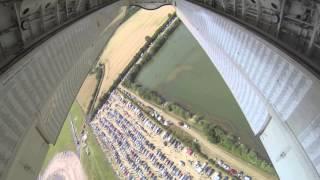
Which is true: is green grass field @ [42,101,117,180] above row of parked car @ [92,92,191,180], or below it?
below

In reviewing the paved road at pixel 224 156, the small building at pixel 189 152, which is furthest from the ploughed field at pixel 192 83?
the small building at pixel 189 152

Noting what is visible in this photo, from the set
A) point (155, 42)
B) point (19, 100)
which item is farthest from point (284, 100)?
point (155, 42)

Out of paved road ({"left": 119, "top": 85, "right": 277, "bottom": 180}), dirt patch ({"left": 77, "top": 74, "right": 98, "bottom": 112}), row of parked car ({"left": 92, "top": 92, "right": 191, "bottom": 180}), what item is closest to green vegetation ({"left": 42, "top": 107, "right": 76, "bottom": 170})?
dirt patch ({"left": 77, "top": 74, "right": 98, "bottom": 112})

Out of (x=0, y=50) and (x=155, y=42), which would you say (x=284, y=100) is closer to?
(x=0, y=50)

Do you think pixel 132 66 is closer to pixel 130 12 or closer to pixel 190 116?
A: pixel 130 12

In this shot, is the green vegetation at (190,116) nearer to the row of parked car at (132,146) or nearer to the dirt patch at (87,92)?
the row of parked car at (132,146)

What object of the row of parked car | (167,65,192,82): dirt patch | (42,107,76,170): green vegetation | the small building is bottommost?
(42,107,76,170): green vegetation

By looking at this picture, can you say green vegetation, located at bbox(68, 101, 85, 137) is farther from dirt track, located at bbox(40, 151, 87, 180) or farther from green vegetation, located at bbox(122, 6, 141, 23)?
green vegetation, located at bbox(122, 6, 141, 23)

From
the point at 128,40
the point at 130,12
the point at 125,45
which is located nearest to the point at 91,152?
the point at 125,45
